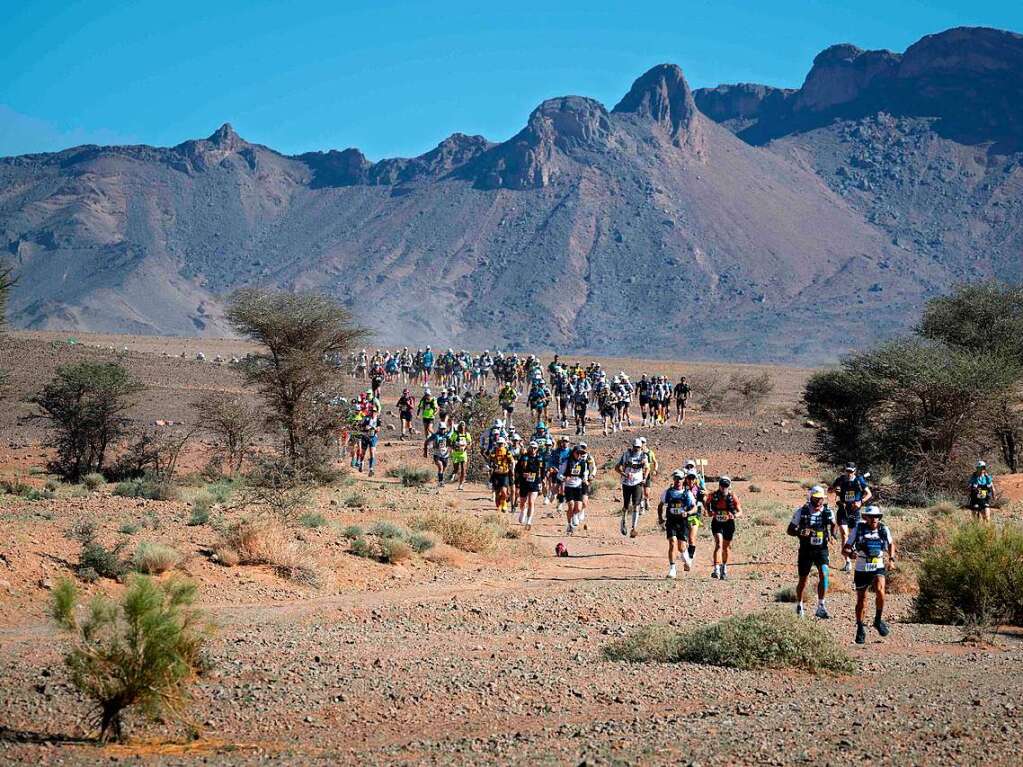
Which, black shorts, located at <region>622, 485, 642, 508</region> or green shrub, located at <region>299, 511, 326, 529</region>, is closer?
green shrub, located at <region>299, 511, 326, 529</region>

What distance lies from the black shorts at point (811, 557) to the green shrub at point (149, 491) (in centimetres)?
1225

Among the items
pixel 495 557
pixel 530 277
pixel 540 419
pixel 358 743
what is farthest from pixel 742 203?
pixel 358 743

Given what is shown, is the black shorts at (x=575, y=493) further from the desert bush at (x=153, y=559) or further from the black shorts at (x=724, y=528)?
the desert bush at (x=153, y=559)

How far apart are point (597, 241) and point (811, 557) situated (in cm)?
15053

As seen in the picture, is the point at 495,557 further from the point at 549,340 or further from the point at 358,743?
the point at 549,340

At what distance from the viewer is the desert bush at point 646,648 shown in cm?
1195

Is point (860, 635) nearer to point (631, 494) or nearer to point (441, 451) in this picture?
point (631, 494)

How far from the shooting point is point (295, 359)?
2905 cm

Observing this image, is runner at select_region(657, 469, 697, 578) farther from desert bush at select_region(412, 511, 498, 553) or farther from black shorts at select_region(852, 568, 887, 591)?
black shorts at select_region(852, 568, 887, 591)

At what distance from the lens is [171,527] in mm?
17750

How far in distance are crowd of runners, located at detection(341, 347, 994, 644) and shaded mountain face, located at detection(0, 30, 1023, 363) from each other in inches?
3698

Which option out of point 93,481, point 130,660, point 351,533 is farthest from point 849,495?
point 93,481

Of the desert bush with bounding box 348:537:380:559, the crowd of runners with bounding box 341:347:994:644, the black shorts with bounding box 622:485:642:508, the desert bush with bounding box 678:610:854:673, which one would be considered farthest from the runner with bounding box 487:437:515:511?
the desert bush with bounding box 678:610:854:673

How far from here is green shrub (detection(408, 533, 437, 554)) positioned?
742 inches
